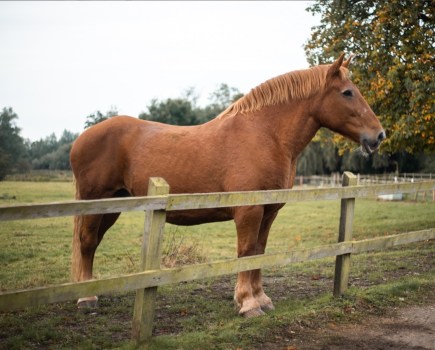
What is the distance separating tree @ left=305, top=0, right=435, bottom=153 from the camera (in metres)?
11.9

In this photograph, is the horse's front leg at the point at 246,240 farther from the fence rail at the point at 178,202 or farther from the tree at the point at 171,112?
the tree at the point at 171,112

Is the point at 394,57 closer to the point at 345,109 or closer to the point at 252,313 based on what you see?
the point at 345,109

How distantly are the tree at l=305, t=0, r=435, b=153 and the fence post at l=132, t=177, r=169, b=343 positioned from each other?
9.75 metres

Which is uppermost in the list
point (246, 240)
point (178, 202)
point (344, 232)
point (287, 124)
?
point (287, 124)

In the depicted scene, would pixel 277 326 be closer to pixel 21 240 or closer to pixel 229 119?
pixel 229 119

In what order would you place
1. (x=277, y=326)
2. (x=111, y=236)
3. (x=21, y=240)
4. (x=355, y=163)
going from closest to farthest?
(x=277, y=326)
(x=21, y=240)
(x=111, y=236)
(x=355, y=163)

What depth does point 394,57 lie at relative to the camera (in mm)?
12656

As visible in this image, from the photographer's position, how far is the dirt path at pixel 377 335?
424cm

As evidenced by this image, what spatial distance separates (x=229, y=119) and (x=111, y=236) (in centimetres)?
977

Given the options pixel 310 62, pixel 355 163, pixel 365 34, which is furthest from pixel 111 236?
pixel 355 163

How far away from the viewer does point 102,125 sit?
607 cm

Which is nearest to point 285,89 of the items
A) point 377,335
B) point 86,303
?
point 377,335

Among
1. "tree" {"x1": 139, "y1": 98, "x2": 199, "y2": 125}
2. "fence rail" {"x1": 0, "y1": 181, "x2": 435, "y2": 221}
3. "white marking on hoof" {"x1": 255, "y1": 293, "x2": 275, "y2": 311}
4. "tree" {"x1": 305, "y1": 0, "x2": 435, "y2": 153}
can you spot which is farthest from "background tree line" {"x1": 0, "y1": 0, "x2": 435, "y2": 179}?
"tree" {"x1": 139, "y1": 98, "x2": 199, "y2": 125}

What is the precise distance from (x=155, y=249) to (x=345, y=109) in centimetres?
312
